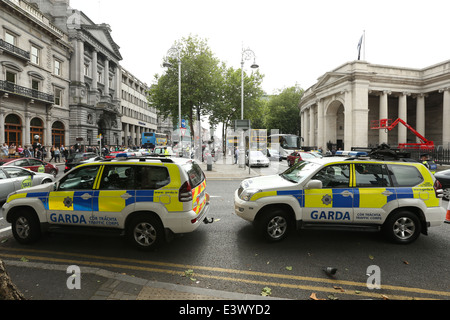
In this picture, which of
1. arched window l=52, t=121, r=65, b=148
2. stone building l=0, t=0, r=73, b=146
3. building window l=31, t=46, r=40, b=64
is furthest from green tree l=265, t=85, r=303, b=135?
building window l=31, t=46, r=40, b=64

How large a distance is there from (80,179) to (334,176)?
5021mm

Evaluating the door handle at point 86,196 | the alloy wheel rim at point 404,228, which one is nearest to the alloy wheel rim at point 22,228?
the door handle at point 86,196

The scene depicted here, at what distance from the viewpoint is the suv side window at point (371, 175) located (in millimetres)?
4832

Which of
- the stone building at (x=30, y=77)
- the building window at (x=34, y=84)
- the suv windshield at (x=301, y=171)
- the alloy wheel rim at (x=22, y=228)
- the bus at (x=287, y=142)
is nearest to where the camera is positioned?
the alloy wheel rim at (x=22, y=228)

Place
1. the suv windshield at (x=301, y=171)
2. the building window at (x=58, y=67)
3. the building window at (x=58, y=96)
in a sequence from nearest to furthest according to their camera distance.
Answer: the suv windshield at (x=301, y=171) → the building window at (x=58, y=67) → the building window at (x=58, y=96)

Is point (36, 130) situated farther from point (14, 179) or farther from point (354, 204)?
point (354, 204)

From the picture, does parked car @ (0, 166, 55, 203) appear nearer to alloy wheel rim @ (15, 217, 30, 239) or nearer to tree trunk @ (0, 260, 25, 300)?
alloy wheel rim @ (15, 217, 30, 239)

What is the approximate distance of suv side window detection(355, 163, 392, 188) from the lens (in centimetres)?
483

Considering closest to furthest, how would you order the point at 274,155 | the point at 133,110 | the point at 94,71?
the point at 274,155 < the point at 94,71 < the point at 133,110

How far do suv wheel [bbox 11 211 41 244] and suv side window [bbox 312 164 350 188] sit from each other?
5.55 meters

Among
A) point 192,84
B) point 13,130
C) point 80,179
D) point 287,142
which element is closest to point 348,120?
point 287,142

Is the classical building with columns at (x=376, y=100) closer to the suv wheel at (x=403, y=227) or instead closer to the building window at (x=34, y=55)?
the suv wheel at (x=403, y=227)

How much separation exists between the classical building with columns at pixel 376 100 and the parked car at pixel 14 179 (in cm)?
2815

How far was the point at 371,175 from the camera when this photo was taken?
4.91 m
